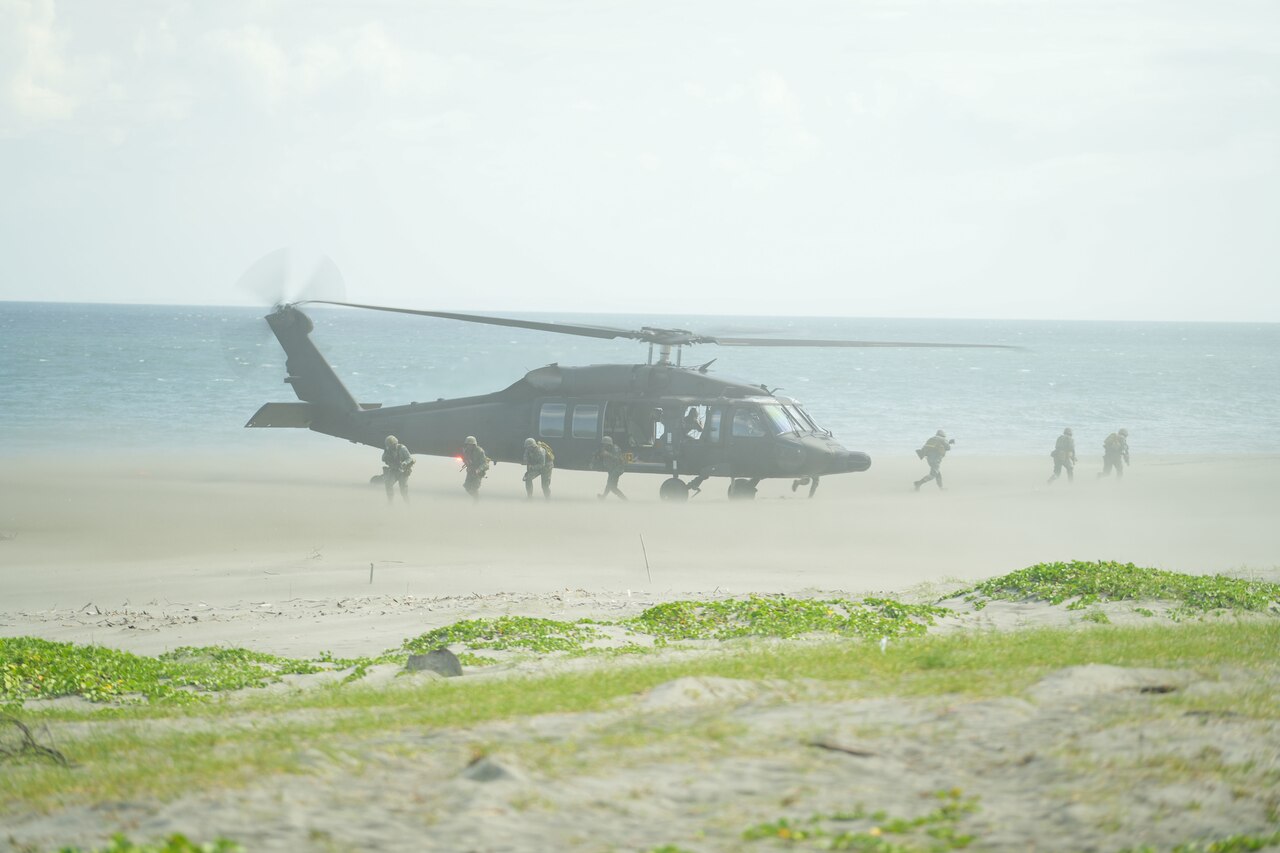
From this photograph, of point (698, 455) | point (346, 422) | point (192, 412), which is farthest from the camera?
point (192, 412)

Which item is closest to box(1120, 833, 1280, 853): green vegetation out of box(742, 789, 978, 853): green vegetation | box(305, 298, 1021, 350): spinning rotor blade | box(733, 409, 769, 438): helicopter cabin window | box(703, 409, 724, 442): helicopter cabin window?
box(742, 789, 978, 853): green vegetation

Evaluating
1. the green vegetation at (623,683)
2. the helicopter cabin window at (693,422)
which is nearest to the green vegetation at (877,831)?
the green vegetation at (623,683)

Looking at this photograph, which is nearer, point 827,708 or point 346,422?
point 827,708

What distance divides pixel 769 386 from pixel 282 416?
5533cm

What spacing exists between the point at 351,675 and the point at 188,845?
4.97m

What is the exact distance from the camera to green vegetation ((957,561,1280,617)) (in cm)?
1191

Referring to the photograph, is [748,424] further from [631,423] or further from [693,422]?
[631,423]

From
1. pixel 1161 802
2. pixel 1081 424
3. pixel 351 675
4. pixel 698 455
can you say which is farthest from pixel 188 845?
pixel 1081 424

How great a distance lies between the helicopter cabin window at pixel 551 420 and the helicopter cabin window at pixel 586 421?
0.86 feet

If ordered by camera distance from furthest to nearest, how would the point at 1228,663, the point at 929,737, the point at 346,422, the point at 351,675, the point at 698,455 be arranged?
the point at 346,422
the point at 698,455
the point at 351,675
the point at 1228,663
the point at 929,737

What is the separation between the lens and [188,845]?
15.9 ft

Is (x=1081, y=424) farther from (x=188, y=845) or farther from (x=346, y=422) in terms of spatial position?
(x=188, y=845)

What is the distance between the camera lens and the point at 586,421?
21.6 meters

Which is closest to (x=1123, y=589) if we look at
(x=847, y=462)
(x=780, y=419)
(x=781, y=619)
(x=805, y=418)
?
(x=781, y=619)
